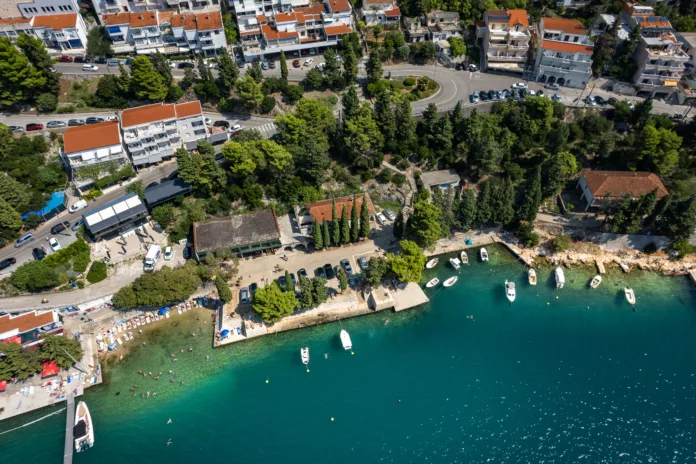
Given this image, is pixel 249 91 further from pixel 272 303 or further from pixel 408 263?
pixel 408 263

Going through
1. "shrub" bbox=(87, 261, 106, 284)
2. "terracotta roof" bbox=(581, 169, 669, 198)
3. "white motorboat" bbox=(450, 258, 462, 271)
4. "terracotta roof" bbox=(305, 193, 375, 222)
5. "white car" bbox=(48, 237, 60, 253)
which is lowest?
"white motorboat" bbox=(450, 258, 462, 271)

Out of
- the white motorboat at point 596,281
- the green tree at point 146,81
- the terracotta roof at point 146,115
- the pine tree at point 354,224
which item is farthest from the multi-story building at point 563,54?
the green tree at point 146,81

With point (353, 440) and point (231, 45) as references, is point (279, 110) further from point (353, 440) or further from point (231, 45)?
point (353, 440)

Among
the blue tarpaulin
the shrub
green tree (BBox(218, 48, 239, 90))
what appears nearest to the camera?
the shrub

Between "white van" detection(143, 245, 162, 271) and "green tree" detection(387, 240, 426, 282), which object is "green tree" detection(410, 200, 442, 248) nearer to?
"green tree" detection(387, 240, 426, 282)

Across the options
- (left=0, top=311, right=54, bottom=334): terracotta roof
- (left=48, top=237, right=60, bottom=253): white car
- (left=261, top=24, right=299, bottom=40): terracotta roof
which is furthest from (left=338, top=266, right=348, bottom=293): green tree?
(left=261, top=24, right=299, bottom=40): terracotta roof

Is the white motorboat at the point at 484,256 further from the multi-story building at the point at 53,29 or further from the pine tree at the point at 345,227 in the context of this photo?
the multi-story building at the point at 53,29
